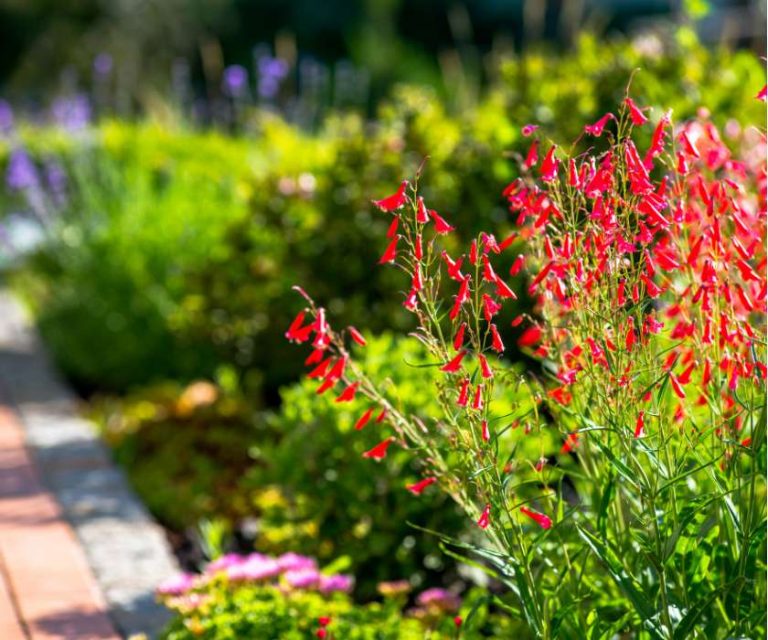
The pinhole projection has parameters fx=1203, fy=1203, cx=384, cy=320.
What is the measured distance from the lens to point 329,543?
11.1 ft

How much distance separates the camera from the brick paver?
2982 millimetres

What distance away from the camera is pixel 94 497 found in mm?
4012

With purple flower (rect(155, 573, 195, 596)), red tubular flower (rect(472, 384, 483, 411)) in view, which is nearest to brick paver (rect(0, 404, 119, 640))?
purple flower (rect(155, 573, 195, 596))

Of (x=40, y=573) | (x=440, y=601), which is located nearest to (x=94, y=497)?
(x=40, y=573)

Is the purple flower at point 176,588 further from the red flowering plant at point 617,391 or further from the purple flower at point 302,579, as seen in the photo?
the red flowering plant at point 617,391

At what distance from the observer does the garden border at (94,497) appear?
3.23 meters

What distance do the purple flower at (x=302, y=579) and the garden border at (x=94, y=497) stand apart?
1.20 feet

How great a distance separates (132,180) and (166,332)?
155 centimetres

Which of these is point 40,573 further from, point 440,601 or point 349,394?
point 349,394

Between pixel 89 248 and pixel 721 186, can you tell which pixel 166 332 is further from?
pixel 721 186

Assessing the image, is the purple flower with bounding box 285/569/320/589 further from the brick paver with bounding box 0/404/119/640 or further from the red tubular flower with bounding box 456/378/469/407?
the red tubular flower with bounding box 456/378/469/407

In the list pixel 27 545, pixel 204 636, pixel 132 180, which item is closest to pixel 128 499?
pixel 27 545

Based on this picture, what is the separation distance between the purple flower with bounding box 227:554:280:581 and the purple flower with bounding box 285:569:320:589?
1.7 inches

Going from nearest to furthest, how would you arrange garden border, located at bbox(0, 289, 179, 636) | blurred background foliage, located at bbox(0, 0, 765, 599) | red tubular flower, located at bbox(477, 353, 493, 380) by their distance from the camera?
red tubular flower, located at bbox(477, 353, 493, 380)
garden border, located at bbox(0, 289, 179, 636)
blurred background foliage, located at bbox(0, 0, 765, 599)
